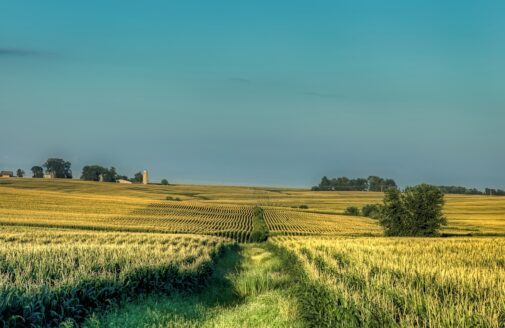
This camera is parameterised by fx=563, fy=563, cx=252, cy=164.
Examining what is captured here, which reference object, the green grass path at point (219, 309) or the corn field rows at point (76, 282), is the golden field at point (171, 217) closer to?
the corn field rows at point (76, 282)

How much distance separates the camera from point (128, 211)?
3541 inches

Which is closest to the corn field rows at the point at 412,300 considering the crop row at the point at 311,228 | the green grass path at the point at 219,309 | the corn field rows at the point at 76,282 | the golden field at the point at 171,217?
the green grass path at the point at 219,309

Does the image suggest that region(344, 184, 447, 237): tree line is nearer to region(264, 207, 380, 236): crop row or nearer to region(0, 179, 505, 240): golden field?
region(264, 207, 380, 236): crop row

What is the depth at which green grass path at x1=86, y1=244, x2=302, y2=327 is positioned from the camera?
13250mm

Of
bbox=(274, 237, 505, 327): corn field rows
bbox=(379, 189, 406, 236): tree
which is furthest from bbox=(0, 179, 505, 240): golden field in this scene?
bbox=(274, 237, 505, 327): corn field rows

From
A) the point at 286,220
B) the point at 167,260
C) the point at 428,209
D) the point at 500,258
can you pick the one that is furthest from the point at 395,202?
the point at 167,260

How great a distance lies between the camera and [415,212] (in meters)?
74.1

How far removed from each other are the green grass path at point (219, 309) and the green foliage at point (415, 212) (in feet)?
183

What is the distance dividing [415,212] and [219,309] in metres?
61.3

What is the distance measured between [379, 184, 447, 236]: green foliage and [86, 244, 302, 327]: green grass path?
55767 millimetres

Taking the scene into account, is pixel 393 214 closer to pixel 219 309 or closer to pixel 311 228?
pixel 311 228

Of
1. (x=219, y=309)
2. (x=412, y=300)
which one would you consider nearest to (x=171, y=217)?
(x=219, y=309)

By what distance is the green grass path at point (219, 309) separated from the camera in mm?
13250

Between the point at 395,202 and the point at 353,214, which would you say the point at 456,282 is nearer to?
the point at 395,202
